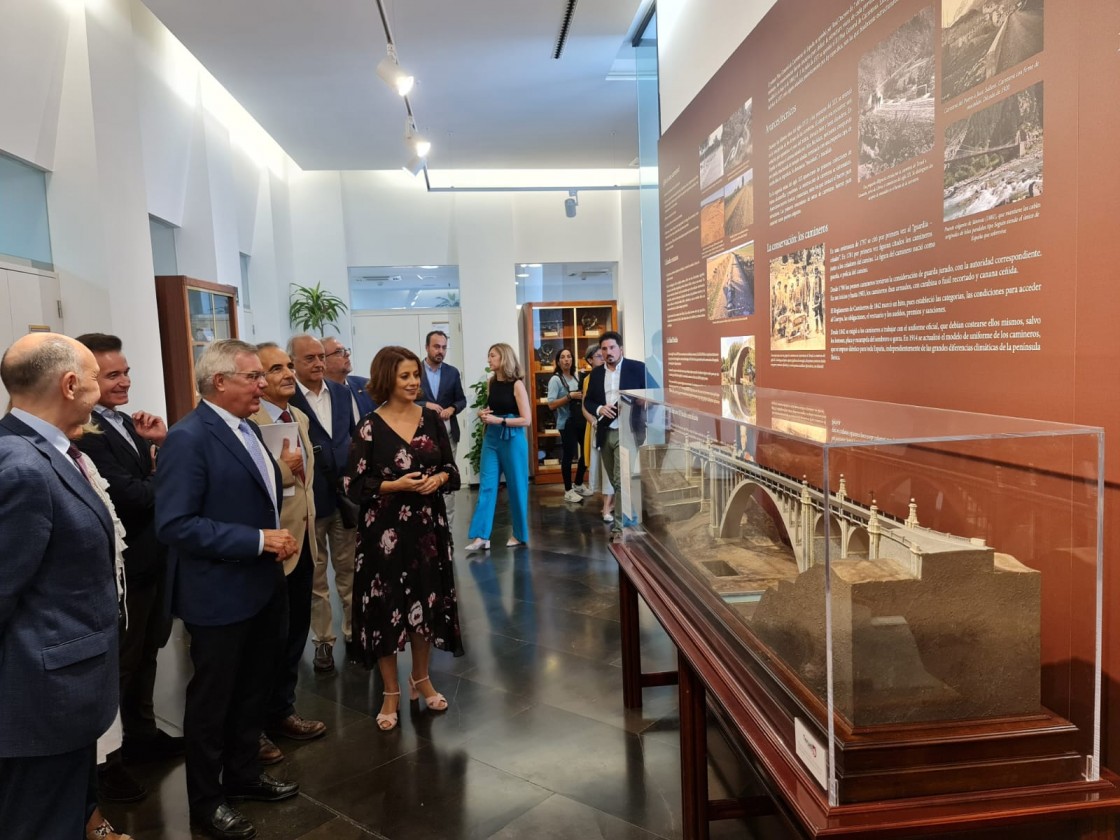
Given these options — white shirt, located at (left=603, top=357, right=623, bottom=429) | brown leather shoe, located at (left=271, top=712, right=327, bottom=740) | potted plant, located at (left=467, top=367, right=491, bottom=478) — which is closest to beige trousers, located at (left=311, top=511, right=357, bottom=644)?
brown leather shoe, located at (left=271, top=712, right=327, bottom=740)

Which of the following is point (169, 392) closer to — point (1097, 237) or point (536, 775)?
point (536, 775)

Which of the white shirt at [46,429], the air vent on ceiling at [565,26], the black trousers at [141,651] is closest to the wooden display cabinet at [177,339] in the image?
the black trousers at [141,651]

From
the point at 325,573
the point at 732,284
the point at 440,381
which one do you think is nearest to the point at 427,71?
the point at 440,381

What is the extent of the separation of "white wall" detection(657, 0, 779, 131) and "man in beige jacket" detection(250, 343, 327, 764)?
100 inches

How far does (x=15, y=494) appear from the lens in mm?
1612

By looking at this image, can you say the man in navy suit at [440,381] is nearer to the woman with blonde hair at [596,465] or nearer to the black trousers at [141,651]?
the woman with blonde hair at [596,465]

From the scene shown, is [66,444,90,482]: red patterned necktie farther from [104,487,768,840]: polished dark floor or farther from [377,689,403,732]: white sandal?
[377,689,403,732]: white sandal

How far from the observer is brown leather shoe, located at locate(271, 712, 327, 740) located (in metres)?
3.10

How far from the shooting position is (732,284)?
10.8ft

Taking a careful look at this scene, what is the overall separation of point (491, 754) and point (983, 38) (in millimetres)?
2909

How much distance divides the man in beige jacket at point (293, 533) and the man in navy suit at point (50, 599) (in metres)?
1.12

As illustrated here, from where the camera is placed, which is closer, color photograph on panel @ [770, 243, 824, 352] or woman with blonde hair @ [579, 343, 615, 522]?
color photograph on panel @ [770, 243, 824, 352]

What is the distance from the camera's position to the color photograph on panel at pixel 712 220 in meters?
3.43

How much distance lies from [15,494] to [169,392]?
389 cm
